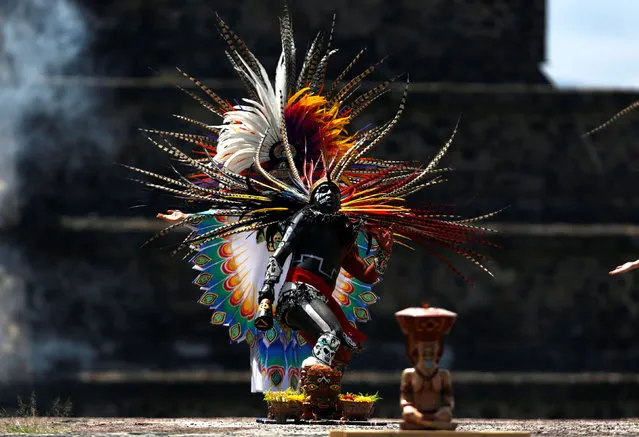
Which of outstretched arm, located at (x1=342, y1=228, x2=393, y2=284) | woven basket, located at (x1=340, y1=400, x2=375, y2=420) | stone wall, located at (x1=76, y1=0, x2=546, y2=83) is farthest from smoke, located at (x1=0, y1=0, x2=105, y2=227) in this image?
woven basket, located at (x1=340, y1=400, x2=375, y2=420)

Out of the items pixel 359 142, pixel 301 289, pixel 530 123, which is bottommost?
pixel 301 289

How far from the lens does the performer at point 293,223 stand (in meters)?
15.3

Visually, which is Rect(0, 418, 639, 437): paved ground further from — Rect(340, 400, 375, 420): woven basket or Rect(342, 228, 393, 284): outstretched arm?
Rect(342, 228, 393, 284): outstretched arm

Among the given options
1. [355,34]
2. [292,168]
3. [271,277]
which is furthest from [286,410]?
[355,34]

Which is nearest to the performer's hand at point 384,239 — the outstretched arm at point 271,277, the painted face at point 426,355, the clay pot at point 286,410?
the outstretched arm at point 271,277

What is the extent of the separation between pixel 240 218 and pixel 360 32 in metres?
5.75

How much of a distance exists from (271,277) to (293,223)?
479 mm

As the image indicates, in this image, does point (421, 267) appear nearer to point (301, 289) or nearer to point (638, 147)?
point (638, 147)

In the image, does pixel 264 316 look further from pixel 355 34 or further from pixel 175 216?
pixel 355 34

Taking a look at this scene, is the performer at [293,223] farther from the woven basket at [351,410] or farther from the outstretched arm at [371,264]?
the woven basket at [351,410]

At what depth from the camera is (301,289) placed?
1522cm

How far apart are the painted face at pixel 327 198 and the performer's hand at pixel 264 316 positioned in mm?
828

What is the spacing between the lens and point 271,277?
15.2 m

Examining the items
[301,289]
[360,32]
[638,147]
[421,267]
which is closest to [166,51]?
[360,32]
